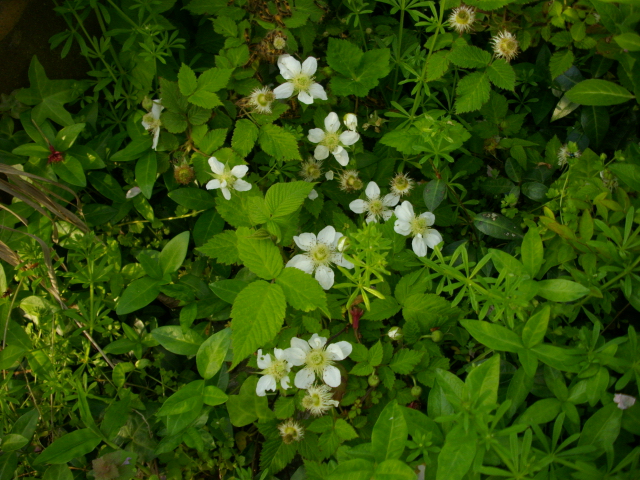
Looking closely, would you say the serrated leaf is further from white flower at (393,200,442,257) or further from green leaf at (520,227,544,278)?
green leaf at (520,227,544,278)

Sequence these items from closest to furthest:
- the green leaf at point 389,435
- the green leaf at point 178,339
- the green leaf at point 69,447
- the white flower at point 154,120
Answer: the green leaf at point 389,435
the green leaf at point 69,447
the green leaf at point 178,339
the white flower at point 154,120

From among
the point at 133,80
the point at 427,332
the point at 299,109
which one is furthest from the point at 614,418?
the point at 133,80

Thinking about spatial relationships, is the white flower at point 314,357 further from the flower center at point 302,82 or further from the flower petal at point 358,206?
the flower center at point 302,82

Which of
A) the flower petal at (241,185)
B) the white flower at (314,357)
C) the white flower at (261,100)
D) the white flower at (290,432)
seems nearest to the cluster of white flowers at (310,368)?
the white flower at (314,357)

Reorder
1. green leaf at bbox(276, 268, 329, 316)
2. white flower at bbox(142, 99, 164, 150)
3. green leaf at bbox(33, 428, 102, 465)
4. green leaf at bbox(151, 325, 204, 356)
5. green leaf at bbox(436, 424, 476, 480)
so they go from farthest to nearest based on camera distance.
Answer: white flower at bbox(142, 99, 164, 150), green leaf at bbox(151, 325, 204, 356), green leaf at bbox(33, 428, 102, 465), green leaf at bbox(276, 268, 329, 316), green leaf at bbox(436, 424, 476, 480)

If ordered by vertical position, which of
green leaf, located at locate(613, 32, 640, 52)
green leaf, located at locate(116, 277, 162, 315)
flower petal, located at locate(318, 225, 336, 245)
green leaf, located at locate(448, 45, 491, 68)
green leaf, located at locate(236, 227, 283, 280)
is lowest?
green leaf, located at locate(116, 277, 162, 315)

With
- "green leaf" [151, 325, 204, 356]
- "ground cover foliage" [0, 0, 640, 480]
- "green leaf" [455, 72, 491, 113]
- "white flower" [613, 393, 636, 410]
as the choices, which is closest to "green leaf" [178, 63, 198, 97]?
"ground cover foliage" [0, 0, 640, 480]
